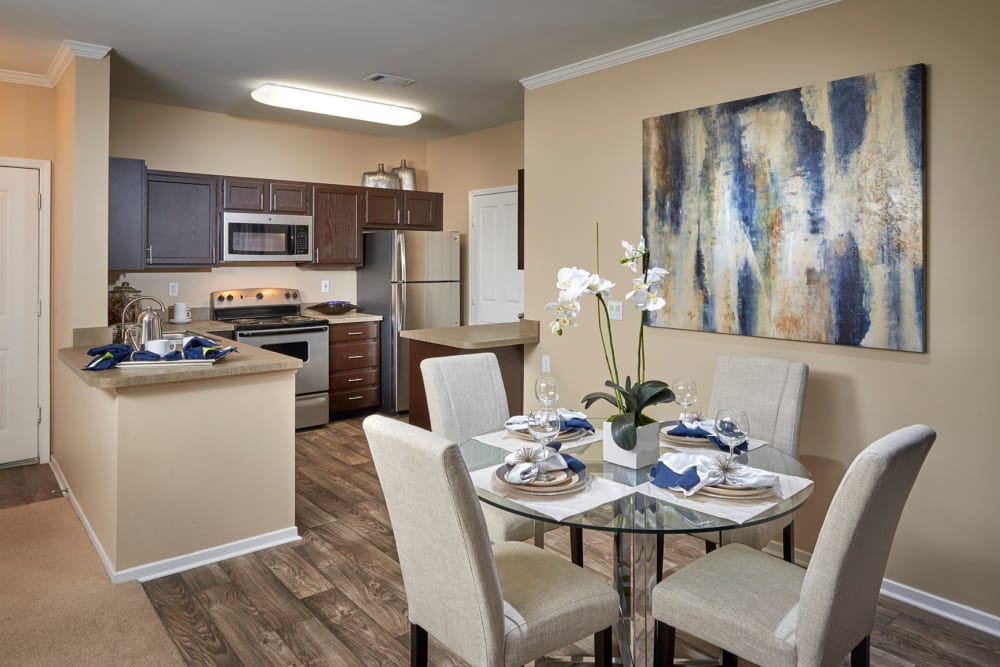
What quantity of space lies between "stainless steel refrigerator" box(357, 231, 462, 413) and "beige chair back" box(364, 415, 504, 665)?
4.04 metres

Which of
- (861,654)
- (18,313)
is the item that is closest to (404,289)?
(18,313)

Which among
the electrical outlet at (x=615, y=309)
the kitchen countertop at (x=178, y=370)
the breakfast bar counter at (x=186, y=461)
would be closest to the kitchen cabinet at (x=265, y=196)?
the kitchen countertop at (x=178, y=370)

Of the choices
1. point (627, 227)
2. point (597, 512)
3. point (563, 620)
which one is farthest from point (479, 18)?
point (563, 620)

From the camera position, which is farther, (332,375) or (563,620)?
(332,375)

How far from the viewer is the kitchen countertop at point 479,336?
4.02 m

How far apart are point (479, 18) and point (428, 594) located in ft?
8.64

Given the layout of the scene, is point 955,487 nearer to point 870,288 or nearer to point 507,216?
point 870,288

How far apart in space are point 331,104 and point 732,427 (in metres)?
3.74

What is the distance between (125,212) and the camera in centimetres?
430

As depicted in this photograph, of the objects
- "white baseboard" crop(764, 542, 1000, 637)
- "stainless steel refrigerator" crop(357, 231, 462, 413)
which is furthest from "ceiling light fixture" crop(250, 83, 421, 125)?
"white baseboard" crop(764, 542, 1000, 637)

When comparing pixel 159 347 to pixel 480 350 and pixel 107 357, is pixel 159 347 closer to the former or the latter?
pixel 107 357

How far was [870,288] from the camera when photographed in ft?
8.96

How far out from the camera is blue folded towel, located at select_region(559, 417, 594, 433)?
Result: 2418 mm

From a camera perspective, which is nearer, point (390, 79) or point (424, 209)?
point (390, 79)
